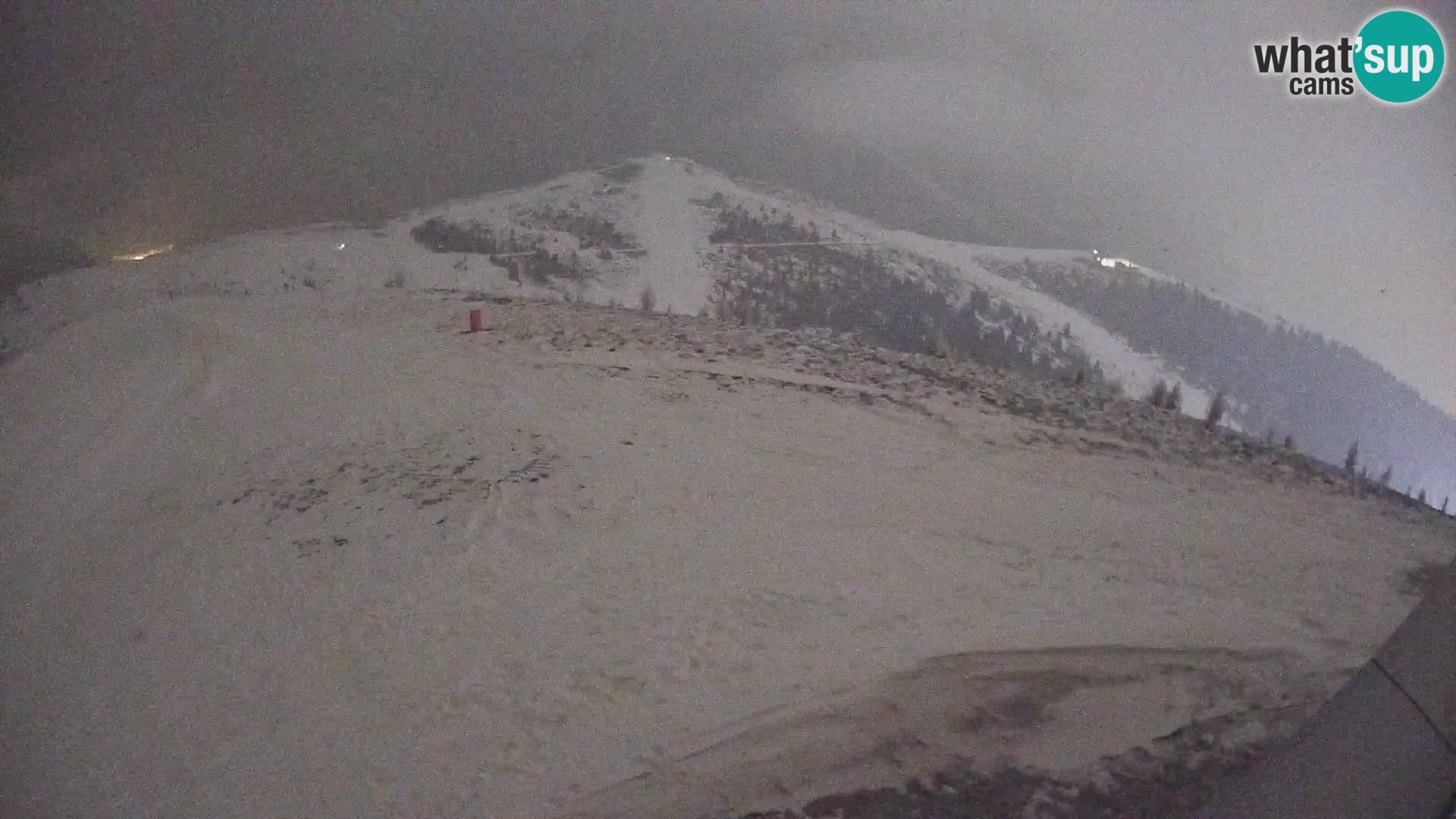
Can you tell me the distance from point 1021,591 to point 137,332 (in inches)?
72.5

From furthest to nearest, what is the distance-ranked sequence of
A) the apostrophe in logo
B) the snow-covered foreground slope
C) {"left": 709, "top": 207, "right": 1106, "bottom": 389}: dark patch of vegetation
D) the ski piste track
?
{"left": 709, "top": 207, "right": 1106, "bottom": 389}: dark patch of vegetation < the apostrophe in logo < the ski piste track < the snow-covered foreground slope

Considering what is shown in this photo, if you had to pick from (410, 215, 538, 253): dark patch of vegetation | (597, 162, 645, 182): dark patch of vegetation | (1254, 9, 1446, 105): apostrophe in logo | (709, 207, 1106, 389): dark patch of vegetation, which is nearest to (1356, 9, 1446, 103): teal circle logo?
(1254, 9, 1446, 105): apostrophe in logo

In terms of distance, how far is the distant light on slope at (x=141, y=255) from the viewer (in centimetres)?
170

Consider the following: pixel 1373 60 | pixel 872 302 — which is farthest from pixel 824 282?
pixel 1373 60

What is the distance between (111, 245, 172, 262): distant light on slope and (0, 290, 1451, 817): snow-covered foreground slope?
0.09m

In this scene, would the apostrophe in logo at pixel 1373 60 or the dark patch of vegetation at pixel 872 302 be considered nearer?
the apostrophe in logo at pixel 1373 60

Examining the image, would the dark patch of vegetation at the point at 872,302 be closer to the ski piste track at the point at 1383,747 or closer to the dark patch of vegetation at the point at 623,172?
the dark patch of vegetation at the point at 623,172

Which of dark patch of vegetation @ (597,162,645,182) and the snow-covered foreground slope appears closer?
the snow-covered foreground slope

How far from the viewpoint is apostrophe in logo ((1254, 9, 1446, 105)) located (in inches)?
62.6

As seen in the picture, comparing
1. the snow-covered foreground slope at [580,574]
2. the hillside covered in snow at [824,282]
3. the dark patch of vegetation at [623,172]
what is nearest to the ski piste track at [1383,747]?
the snow-covered foreground slope at [580,574]

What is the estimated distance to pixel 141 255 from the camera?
5.61ft

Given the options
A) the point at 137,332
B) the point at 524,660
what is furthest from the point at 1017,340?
the point at 137,332

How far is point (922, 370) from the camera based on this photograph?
1879 mm

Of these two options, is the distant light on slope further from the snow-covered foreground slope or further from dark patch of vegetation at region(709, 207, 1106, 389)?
dark patch of vegetation at region(709, 207, 1106, 389)
